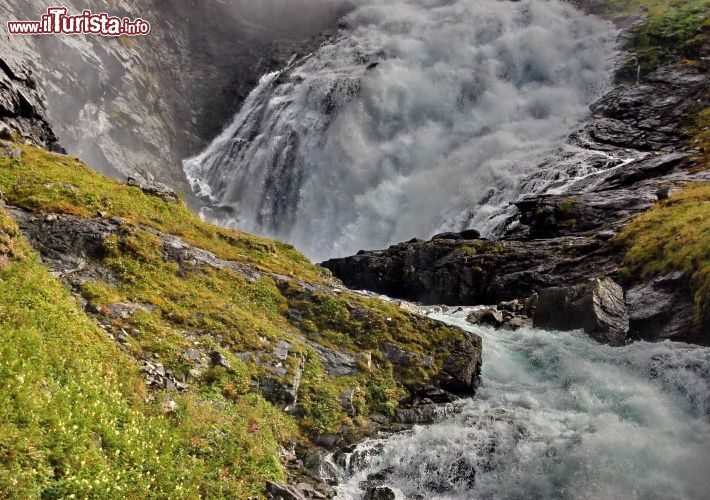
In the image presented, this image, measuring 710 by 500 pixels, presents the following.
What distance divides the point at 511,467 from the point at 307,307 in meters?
8.88

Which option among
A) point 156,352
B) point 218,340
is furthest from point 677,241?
point 156,352

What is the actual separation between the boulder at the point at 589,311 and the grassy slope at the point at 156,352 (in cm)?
896

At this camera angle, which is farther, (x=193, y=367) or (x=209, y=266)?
(x=209, y=266)

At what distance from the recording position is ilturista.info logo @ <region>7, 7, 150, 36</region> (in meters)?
53.4

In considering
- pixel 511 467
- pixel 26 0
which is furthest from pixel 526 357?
pixel 26 0

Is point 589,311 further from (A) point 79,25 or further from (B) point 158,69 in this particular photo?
(B) point 158,69

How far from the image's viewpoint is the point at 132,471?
25.7ft

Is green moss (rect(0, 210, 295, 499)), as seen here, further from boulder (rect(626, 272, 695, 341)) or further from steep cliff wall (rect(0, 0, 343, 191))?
steep cliff wall (rect(0, 0, 343, 191))

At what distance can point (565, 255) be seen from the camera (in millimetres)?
36625

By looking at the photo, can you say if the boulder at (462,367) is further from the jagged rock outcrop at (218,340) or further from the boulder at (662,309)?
the boulder at (662,309)

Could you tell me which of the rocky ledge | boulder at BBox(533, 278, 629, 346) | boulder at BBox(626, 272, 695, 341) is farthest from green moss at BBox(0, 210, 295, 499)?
the rocky ledge

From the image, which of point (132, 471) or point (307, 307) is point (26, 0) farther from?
point (132, 471)

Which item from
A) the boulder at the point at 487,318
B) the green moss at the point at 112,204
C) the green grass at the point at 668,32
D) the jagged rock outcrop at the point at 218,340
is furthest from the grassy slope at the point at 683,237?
the green moss at the point at 112,204

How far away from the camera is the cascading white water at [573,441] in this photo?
12.9 metres
